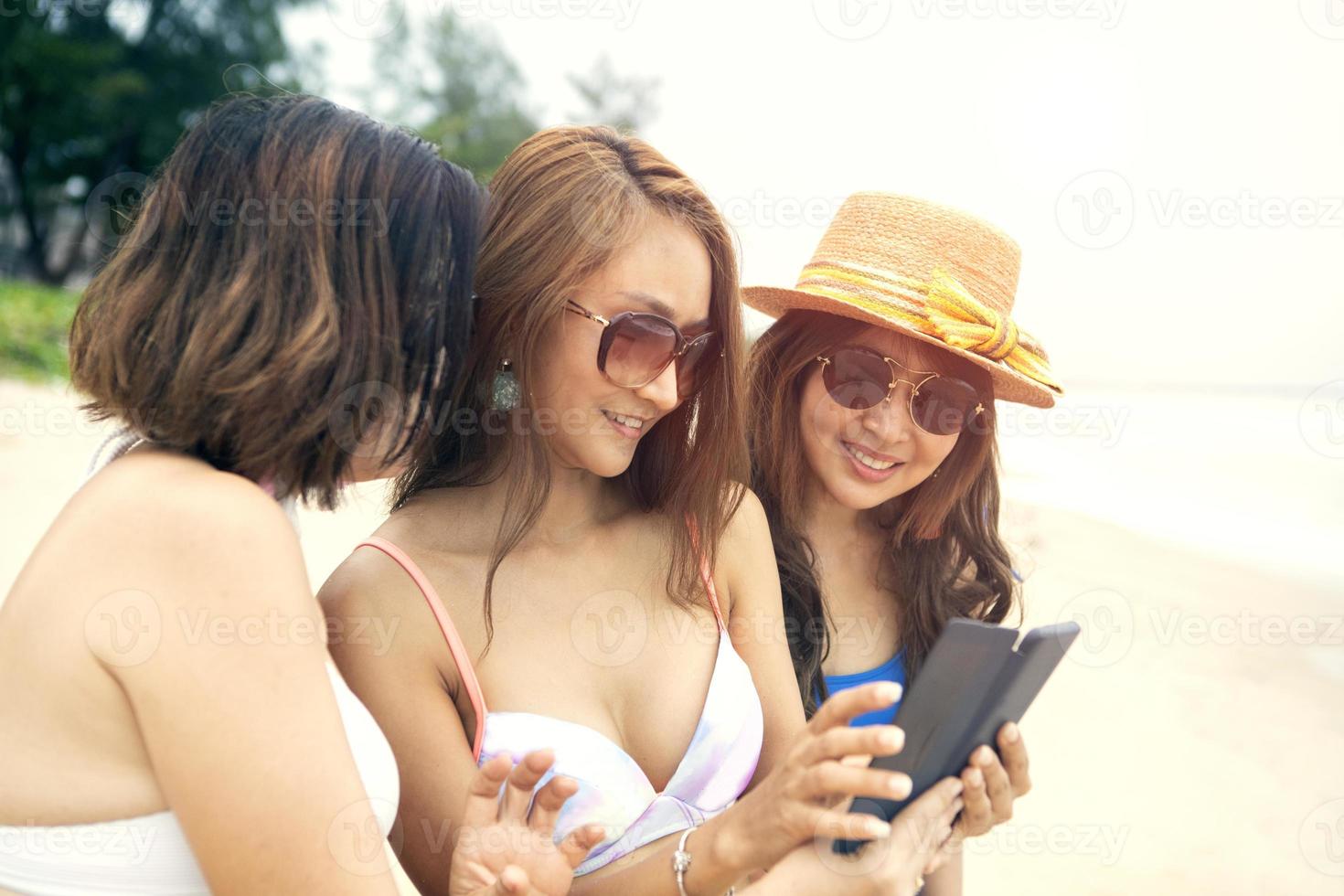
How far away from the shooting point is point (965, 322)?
277 cm

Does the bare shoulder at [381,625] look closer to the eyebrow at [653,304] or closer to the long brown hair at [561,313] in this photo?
the long brown hair at [561,313]

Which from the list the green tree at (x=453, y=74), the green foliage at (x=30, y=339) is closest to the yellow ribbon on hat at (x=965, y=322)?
the green foliage at (x=30, y=339)

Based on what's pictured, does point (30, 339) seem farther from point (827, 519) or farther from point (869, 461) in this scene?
point (869, 461)

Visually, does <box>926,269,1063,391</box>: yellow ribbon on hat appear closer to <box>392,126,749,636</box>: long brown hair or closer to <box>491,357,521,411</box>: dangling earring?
<box>392,126,749,636</box>: long brown hair

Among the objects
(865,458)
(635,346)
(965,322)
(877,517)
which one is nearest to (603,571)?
(635,346)

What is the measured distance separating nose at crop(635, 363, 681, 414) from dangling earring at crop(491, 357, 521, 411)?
0.27 meters

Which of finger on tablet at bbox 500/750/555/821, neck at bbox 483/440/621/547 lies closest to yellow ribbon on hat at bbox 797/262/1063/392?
neck at bbox 483/440/621/547

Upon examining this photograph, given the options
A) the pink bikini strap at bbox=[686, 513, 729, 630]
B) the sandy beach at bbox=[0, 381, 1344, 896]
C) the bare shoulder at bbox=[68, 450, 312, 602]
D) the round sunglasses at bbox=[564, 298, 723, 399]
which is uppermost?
the round sunglasses at bbox=[564, 298, 723, 399]

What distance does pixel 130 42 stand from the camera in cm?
2488

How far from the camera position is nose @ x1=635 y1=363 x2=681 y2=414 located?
2143mm

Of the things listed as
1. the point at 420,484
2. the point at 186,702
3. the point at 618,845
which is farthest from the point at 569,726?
the point at 186,702

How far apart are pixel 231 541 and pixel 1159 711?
7437mm

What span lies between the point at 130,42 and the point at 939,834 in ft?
96.0

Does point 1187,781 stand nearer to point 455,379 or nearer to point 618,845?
point 618,845
